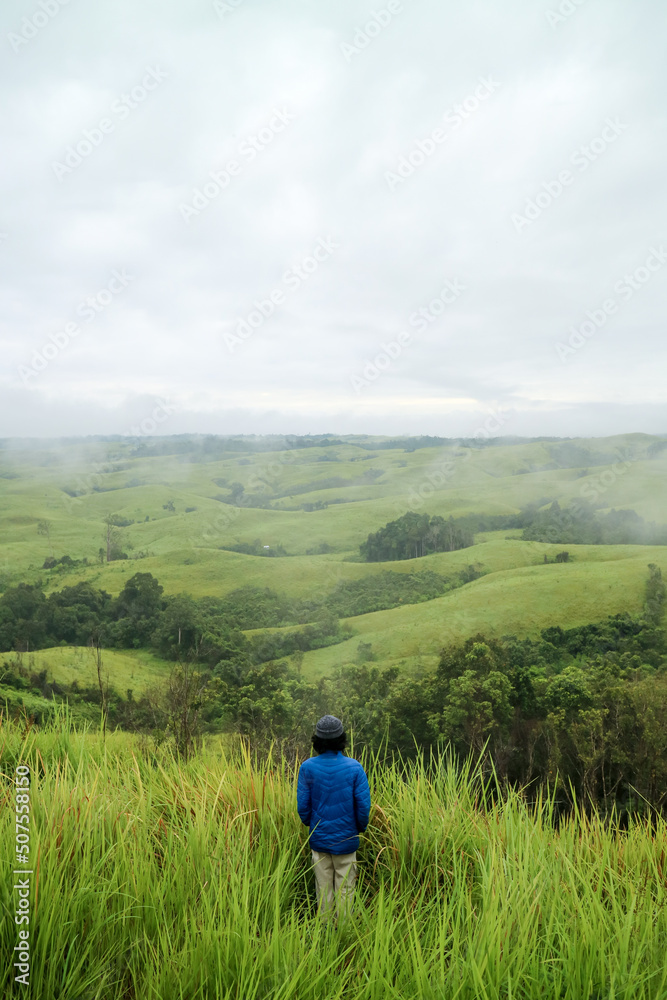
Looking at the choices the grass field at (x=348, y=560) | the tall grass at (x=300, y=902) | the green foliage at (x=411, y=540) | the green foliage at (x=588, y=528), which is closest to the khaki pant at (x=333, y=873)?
the tall grass at (x=300, y=902)

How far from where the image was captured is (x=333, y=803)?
4117 millimetres

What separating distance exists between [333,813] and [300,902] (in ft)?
2.10

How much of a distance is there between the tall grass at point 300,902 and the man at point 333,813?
0.64 feet

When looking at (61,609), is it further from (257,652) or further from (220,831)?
(220,831)

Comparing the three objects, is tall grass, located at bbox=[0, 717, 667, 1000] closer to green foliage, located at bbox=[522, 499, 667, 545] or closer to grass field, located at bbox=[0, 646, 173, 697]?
grass field, located at bbox=[0, 646, 173, 697]

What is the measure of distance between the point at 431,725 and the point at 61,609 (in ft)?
243

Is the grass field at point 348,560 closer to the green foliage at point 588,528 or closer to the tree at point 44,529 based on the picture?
the tree at point 44,529

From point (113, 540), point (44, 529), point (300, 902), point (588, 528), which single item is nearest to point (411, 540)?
point (588, 528)

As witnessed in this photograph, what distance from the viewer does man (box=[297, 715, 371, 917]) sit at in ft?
13.2

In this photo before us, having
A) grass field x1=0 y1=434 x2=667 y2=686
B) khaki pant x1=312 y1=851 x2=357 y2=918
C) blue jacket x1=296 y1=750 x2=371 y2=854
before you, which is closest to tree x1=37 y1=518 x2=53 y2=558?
grass field x1=0 y1=434 x2=667 y2=686

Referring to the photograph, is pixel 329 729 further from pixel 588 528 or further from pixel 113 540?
pixel 588 528

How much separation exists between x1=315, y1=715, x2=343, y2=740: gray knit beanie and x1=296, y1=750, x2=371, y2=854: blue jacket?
0.17 m

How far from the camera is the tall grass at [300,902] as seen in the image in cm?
266

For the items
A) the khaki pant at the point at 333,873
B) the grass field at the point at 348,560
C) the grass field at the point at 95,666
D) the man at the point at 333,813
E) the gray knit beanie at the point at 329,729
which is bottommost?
the grass field at the point at 95,666
